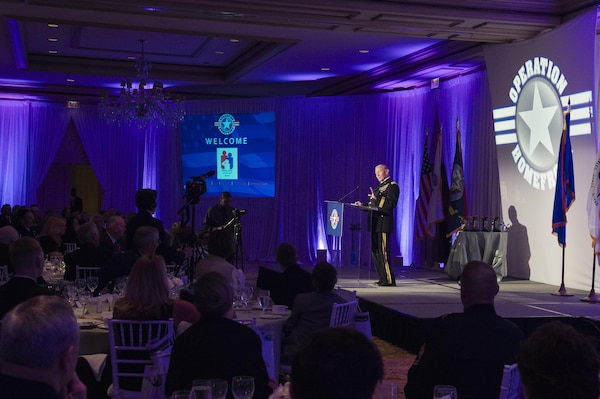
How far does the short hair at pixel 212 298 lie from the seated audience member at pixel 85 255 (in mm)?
3915

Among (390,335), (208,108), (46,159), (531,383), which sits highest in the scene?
(208,108)

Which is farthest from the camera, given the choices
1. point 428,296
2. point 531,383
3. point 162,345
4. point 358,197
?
point 358,197

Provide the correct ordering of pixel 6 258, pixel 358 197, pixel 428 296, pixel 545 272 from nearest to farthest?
pixel 6 258
pixel 428 296
pixel 545 272
pixel 358 197

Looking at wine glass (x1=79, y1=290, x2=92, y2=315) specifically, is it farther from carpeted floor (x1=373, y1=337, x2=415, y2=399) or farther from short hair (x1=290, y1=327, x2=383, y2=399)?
short hair (x1=290, y1=327, x2=383, y2=399)

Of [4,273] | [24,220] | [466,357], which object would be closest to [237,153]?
[24,220]

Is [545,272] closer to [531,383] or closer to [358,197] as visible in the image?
[358,197]

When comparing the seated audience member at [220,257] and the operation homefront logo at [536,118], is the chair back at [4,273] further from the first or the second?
the operation homefront logo at [536,118]

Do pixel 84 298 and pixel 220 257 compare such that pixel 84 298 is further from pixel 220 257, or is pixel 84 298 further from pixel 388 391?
pixel 388 391

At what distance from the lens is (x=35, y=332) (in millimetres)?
2062

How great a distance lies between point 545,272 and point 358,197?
5.74 metres

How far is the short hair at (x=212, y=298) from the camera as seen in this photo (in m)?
3.50

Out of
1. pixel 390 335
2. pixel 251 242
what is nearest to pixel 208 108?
pixel 251 242

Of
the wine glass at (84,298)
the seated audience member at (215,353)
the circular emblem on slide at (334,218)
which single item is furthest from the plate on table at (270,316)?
the circular emblem on slide at (334,218)

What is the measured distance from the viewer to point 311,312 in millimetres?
5488
